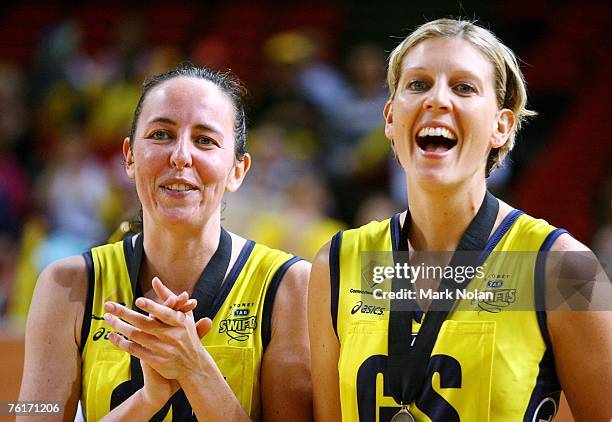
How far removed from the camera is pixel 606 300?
7.63 ft

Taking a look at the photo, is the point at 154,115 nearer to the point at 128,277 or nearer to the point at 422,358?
the point at 128,277

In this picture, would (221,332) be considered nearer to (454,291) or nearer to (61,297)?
(61,297)

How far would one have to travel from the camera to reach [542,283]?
93.0 inches

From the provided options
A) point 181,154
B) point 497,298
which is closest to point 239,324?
point 181,154

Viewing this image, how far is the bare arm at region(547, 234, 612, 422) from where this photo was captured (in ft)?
7.54

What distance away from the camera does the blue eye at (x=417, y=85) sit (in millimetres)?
2559

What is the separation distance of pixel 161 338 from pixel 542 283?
3.11 ft

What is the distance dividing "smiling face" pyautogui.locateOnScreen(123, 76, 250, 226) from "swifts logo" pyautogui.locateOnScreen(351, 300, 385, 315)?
513 mm

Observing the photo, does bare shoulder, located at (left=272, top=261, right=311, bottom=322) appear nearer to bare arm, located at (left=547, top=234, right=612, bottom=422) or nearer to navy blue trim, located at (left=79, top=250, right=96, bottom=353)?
navy blue trim, located at (left=79, top=250, right=96, bottom=353)

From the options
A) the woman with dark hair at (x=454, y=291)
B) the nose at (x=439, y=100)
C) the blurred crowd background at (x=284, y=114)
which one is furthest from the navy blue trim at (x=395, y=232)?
the blurred crowd background at (x=284, y=114)

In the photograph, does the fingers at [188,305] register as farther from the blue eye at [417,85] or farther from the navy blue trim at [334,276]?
the blue eye at [417,85]

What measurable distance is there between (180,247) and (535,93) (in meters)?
4.92

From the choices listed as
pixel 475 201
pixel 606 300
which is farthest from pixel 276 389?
pixel 606 300

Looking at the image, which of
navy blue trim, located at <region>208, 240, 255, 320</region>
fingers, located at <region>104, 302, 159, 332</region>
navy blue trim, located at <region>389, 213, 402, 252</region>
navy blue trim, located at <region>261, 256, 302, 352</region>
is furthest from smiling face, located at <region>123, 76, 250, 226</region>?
navy blue trim, located at <region>389, 213, 402, 252</region>
